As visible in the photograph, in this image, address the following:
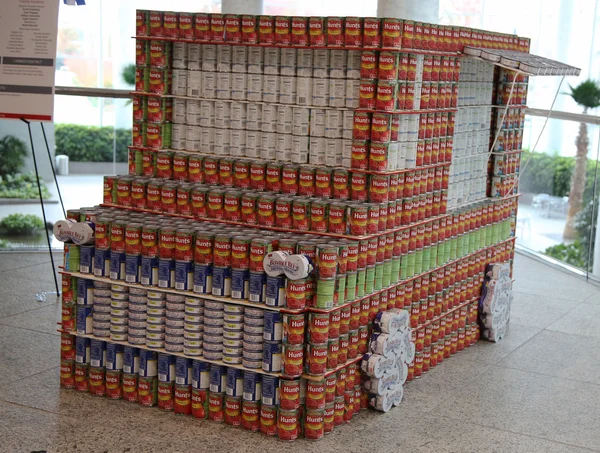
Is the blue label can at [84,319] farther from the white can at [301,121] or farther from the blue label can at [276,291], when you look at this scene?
the white can at [301,121]

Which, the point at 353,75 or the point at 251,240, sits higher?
Answer: the point at 353,75

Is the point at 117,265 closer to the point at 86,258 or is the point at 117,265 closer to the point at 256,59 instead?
the point at 86,258

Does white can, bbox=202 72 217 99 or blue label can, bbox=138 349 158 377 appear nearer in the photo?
blue label can, bbox=138 349 158 377

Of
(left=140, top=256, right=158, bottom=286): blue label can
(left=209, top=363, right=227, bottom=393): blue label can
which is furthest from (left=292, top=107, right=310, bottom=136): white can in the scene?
(left=209, top=363, right=227, bottom=393): blue label can

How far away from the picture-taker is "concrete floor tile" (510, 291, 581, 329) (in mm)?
8016

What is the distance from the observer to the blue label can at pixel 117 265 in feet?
18.0

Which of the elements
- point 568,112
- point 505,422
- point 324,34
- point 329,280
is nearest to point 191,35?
point 324,34

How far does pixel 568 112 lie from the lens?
1013cm

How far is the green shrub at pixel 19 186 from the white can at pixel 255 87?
457cm

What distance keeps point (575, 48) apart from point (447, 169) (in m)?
4.79

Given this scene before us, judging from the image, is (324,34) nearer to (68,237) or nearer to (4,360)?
(68,237)

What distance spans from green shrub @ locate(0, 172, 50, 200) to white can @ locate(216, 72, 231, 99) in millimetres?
4387

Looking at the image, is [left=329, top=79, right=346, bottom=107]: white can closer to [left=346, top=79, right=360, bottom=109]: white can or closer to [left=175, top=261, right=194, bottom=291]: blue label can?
[left=346, top=79, right=360, bottom=109]: white can

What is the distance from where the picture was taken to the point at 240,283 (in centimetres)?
515
